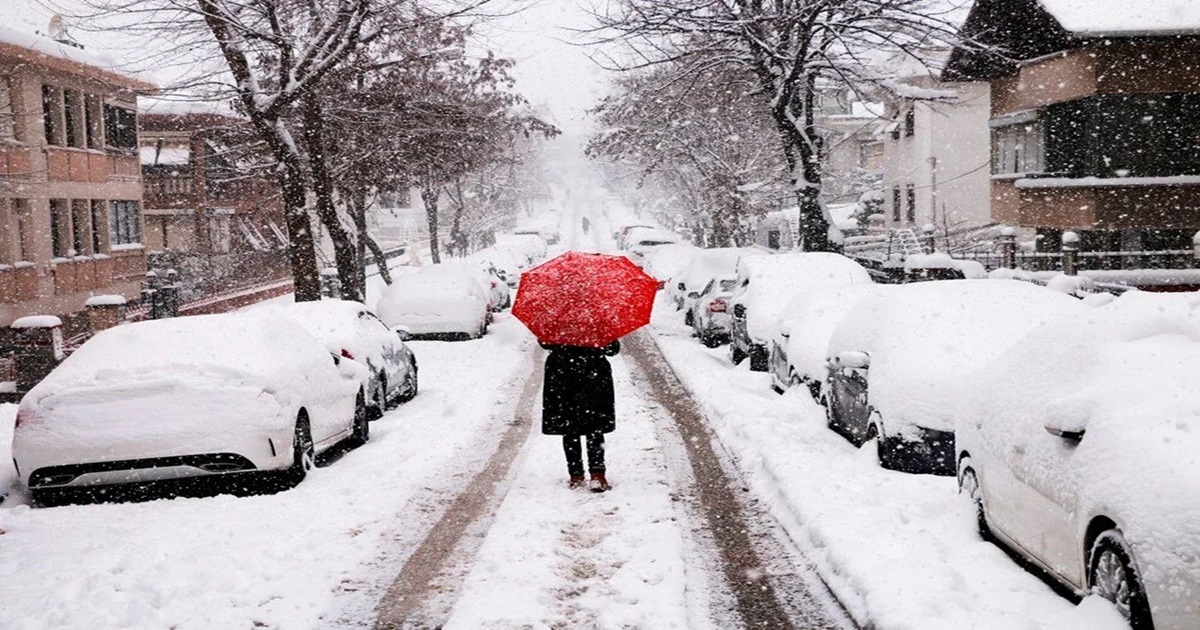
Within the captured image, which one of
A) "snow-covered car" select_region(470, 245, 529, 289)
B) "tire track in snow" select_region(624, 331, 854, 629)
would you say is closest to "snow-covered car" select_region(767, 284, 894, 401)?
"tire track in snow" select_region(624, 331, 854, 629)

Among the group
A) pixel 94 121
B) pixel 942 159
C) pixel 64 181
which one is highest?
pixel 94 121

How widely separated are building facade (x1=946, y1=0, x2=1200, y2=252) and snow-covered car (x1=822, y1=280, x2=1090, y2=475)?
13.5 metres

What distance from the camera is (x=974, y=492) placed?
6812mm

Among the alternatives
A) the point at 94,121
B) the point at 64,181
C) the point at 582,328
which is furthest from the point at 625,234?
the point at 582,328

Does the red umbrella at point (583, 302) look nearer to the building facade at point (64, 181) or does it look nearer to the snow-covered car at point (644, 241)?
the building facade at point (64, 181)

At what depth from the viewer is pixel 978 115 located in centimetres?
3647

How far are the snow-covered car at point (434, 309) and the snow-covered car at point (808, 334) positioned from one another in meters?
8.48

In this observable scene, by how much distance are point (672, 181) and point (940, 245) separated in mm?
17361

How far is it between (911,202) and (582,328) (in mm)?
35711

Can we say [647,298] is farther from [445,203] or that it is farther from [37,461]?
[445,203]

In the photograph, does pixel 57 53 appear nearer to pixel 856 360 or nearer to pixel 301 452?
pixel 301 452

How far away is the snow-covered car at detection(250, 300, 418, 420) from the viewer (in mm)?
12328

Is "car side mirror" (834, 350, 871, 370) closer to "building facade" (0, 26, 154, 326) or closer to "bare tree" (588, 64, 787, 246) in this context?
"building facade" (0, 26, 154, 326)

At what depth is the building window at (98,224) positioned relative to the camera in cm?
3100
